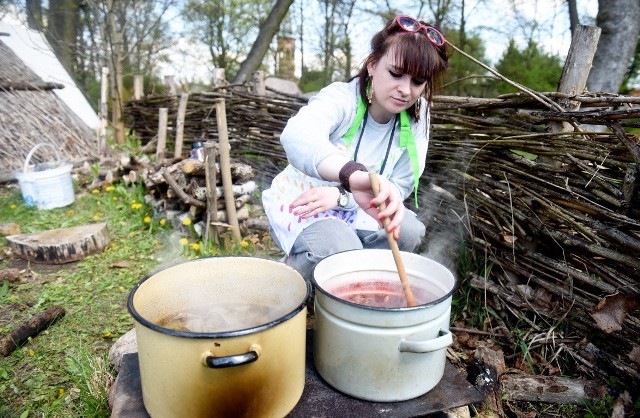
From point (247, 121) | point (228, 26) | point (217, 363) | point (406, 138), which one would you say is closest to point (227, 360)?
point (217, 363)

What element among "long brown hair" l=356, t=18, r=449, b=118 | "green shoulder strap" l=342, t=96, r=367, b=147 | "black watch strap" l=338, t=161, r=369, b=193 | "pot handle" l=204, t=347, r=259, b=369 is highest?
"long brown hair" l=356, t=18, r=449, b=118

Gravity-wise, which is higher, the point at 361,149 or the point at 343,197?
the point at 361,149

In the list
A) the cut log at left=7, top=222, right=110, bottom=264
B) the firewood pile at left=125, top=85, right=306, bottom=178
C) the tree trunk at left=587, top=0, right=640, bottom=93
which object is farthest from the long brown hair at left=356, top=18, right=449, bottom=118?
the tree trunk at left=587, top=0, right=640, bottom=93

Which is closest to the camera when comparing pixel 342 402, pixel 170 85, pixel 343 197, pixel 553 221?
pixel 342 402

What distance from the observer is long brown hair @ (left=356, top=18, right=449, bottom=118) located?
1748 millimetres

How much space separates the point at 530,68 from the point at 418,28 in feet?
39.2

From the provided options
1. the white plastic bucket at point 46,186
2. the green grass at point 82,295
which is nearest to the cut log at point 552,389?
the green grass at point 82,295

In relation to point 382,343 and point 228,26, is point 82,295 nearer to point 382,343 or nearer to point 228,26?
point 382,343

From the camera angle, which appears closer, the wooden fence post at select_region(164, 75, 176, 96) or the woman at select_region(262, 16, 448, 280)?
the woman at select_region(262, 16, 448, 280)

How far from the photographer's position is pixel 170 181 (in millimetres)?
3854

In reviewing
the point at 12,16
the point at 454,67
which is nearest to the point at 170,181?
the point at 12,16

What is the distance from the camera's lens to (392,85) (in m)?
1.84

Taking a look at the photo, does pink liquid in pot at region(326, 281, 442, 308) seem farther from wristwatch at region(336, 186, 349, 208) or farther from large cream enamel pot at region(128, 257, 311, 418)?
wristwatch at region(336, 186, 349, 208)

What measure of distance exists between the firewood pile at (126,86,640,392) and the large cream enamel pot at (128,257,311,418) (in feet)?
4.78
